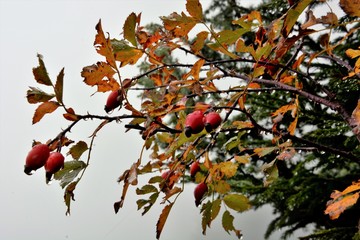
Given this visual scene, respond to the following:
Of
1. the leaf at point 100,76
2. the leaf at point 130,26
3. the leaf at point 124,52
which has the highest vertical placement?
the leaf at point 124,52

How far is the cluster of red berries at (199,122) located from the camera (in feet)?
1.65

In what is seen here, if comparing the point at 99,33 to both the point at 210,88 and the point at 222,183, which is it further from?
the point at 222,183

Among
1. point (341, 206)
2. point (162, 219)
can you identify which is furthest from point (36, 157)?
point (341, 206)

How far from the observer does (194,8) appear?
50 centimetres

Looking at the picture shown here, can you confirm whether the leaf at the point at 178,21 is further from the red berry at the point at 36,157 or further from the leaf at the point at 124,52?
the red berry at the point at 36,157

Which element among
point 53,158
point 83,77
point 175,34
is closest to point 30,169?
point 53,158

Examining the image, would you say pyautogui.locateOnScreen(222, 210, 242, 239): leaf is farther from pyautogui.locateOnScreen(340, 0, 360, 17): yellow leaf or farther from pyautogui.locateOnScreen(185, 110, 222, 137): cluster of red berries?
pyautogui.locateOnScreen(340, 0, 360, 17): yellow leaf

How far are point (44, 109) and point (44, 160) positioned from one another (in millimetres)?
64

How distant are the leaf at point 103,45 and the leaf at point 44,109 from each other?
0.28 ft

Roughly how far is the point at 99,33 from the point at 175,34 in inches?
8.2

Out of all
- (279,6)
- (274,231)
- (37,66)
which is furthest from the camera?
(274,231)

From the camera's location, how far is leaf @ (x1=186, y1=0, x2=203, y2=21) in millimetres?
488

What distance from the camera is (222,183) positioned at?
0.66 metres

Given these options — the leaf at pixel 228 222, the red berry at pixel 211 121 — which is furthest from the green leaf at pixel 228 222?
the red berry at pixel 211 121
